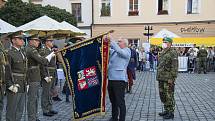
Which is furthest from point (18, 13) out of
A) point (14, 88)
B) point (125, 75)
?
point (14, 88)

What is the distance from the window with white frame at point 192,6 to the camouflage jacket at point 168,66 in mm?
24683

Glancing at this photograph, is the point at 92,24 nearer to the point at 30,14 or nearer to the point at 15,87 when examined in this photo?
the point at 30,14

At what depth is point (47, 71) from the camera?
838 centimetres

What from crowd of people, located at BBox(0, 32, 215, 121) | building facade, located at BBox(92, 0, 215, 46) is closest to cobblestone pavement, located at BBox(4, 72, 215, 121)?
crowd of people, located at BBox(0, 32, 215, 121)

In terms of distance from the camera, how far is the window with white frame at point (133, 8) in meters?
32.6

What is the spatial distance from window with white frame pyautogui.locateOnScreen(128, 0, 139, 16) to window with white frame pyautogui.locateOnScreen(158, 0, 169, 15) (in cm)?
201

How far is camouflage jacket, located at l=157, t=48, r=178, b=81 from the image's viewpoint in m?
7.91

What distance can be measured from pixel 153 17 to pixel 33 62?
25879 mm

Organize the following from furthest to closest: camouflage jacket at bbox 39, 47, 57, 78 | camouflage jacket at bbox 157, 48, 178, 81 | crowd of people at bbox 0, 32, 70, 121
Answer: camouflage jacket at bbox 39, 47, 57, 78 < camouflage jacket at bbox 157, 48, 178, 81 < crowd of people at bbox 0, 32, 70, 121

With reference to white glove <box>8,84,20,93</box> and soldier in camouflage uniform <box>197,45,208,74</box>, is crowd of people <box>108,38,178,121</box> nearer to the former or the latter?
white glove <box>8,84,20,93</box>

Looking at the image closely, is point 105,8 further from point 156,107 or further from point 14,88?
point 14,88

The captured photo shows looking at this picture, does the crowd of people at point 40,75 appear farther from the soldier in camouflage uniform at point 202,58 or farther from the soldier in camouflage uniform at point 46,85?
the soldier in camouflage uniform at point 202,58

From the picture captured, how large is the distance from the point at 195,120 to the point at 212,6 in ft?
81.8

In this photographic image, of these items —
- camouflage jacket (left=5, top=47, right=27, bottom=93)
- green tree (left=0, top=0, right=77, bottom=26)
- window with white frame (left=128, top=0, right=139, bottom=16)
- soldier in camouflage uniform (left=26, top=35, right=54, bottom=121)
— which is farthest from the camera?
window with white frame (left=128, top=0, right=139, bottom=16)
